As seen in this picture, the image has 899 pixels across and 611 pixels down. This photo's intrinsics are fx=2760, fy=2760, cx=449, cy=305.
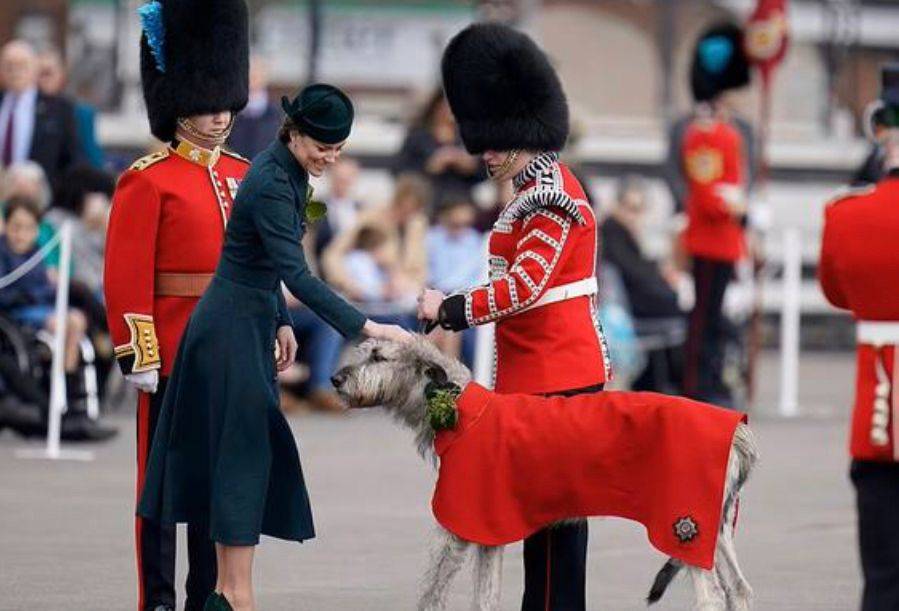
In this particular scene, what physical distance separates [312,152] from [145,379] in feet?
3.24

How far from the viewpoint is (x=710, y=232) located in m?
17.6

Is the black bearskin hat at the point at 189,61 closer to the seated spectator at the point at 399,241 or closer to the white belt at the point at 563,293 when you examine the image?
the white belt at the point at 563,293

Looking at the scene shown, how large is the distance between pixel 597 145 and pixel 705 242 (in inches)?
240

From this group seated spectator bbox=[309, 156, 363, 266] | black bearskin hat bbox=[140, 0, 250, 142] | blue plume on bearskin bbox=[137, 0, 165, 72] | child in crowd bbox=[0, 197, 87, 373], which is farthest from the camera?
seated spectator bbox=[309, 156, 363, 266]

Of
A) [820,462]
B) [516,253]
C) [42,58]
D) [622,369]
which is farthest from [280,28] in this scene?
[516,253]

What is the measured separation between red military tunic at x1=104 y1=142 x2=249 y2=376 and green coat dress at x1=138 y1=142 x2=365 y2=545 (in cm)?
32

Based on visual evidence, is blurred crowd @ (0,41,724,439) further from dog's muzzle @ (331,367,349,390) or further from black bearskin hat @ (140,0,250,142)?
dog's muzzle @ (331,367,349,390)

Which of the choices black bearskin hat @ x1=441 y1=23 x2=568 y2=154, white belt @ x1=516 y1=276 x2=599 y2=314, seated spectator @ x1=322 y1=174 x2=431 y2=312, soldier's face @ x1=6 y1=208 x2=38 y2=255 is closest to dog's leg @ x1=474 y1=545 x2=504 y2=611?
white belt @ x1=516 y1=276 x2=599 y2=314

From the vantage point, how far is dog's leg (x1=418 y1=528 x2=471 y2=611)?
8609 millimetres

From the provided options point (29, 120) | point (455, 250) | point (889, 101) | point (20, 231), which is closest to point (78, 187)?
point (29, 120)

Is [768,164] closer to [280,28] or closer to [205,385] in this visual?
[280,28]

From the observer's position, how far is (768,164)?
23969 millimetres

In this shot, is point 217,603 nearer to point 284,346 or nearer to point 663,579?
point 284,346

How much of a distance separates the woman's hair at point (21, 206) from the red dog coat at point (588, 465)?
7.64 metres
